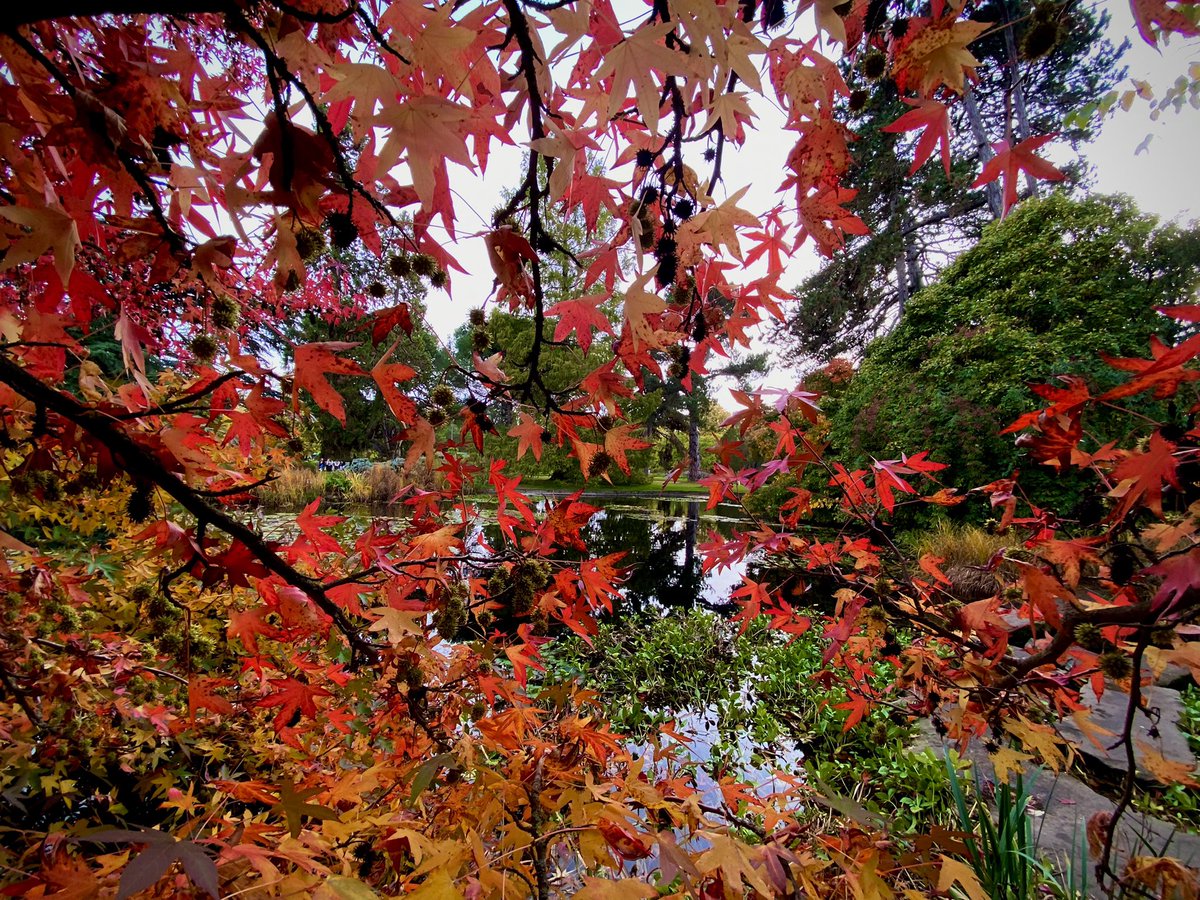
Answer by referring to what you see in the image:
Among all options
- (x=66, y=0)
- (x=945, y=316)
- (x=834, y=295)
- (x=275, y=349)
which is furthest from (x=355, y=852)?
(x=275, y=349)

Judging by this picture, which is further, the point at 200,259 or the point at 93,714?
the point at 93,714

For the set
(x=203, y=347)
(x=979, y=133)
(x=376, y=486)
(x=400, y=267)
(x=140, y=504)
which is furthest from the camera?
(x=979, y=133)

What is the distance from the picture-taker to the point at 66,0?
0.43 metres

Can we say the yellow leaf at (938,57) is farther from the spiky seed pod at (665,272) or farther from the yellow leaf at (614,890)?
the yellow leaf at (614,890)

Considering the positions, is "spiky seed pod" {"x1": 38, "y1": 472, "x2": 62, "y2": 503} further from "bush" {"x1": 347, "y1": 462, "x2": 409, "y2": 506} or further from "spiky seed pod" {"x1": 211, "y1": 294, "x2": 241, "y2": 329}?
"bush" {"x1": 347, "y1": 462, "x2": 409, "y2": 506}

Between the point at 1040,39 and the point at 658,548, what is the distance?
7743 mm

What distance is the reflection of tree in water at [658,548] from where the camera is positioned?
5812 millimetres

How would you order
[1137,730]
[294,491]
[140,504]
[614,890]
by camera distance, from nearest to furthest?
[614,890]
[140,504]
[1137,730]
[294,491]

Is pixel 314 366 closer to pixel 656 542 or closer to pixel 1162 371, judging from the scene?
pixel 1162 371

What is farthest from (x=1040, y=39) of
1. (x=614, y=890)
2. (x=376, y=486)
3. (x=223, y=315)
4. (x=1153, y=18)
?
(x=376, y=486)

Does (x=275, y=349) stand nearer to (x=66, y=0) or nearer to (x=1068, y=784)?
(x=66, y=0)

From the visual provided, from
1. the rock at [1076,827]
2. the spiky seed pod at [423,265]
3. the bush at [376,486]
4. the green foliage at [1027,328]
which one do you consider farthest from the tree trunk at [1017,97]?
the bush at [376,486]

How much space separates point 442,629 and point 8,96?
4.82 feet

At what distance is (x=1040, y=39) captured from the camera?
1188mm
